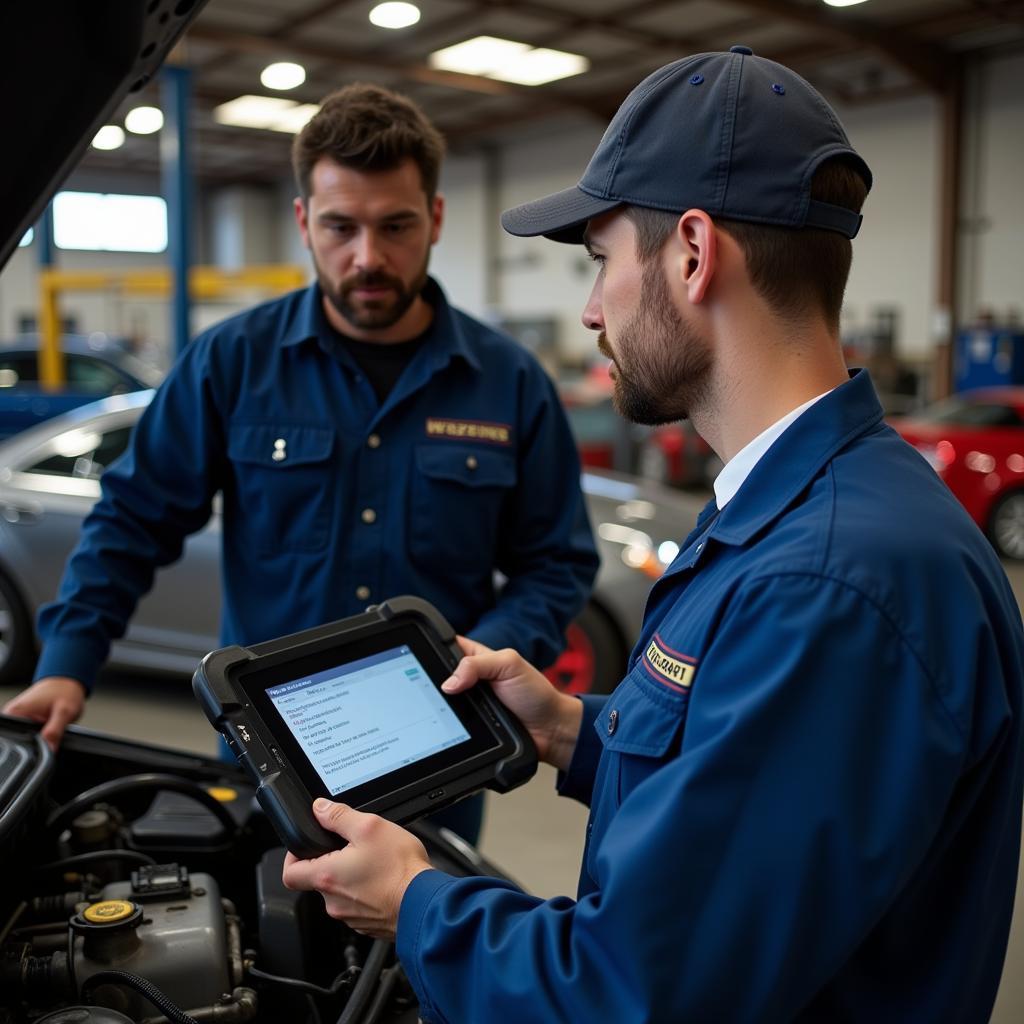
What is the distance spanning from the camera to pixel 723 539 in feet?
3.08

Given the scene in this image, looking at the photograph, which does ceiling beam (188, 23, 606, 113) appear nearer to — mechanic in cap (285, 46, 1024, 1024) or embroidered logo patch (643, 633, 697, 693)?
mechanic in cap (285, 46, 1024, 1024)

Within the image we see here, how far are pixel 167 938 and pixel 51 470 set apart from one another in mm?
3558

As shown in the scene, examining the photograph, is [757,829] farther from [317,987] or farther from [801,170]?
[317,987]

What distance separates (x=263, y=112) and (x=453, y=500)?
13325 millimetres

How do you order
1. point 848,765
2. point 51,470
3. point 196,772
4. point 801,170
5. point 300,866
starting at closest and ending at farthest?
1. point 848,765
2. point 801,170
3. point 300,866
4. point 196,772
5. point 51,470

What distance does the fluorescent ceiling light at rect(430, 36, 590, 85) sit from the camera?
1050 cm

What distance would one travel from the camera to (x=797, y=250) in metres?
0.95

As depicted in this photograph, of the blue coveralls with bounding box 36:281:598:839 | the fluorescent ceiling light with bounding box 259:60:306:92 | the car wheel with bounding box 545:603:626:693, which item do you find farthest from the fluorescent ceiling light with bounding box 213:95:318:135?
the blue coveralls with bounding box 36:281:598:839

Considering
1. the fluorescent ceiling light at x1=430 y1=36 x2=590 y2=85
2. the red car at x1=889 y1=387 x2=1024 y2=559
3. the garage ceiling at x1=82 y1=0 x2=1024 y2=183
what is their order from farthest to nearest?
the fluorescent ceiling light at x1=430 y1=36 x2=590 y2=85
the garage ceiling at x1=82 y1=0 x2=1024 y2=183
the red car at x1=889 y1=387 x2=1024 y2=559

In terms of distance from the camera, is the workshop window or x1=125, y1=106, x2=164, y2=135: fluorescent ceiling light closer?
x1=125, y1=106, x2=164, y2=135: fluorescent ceiling light

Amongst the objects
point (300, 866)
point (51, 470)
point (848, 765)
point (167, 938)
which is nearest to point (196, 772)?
point (167, 938)

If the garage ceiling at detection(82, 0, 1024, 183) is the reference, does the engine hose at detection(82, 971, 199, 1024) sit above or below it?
below

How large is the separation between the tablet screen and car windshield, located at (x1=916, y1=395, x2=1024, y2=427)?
280 inches

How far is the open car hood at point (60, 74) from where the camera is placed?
43.9 inches
